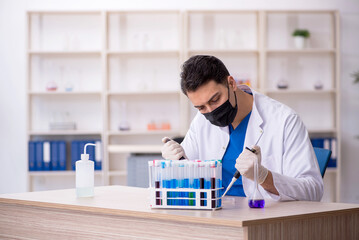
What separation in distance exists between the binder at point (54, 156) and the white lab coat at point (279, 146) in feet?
9.99

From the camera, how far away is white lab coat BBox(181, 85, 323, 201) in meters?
1.95

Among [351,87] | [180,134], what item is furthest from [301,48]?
[180,134]

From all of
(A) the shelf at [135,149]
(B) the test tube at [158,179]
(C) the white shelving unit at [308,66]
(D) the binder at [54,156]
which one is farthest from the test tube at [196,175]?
(C) the white shelving unit at [308,66]

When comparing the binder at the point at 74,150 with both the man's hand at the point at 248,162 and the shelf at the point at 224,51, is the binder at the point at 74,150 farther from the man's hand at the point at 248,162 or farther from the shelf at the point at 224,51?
the man's hand at the point at 248,162

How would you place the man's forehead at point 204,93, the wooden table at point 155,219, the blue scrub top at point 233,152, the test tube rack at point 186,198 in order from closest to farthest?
the wooden table at point 155,219 < the test tube rack at point 186,198 < the man's forehead at point 204,93 < the blue scrub top at point 233,152

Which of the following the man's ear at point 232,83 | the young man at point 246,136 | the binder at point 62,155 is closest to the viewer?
the young man at point 246,136

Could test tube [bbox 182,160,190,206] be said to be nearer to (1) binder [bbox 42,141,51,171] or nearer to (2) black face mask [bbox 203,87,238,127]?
(2) black face mask [bbox 203,87,238,127]

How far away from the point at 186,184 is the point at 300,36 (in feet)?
13.2

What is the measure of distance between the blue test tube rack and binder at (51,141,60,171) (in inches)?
146

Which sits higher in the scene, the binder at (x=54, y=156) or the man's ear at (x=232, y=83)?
the man's ear at (x=232, y=83)

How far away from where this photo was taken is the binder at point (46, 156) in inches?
208

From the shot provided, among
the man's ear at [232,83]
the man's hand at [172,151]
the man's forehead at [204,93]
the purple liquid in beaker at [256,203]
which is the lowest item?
the purple liquid in beaker at [256,203]

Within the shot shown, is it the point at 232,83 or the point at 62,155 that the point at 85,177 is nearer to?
the point at 232,83

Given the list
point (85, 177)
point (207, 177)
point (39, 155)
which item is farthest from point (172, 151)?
point (39, 155)
